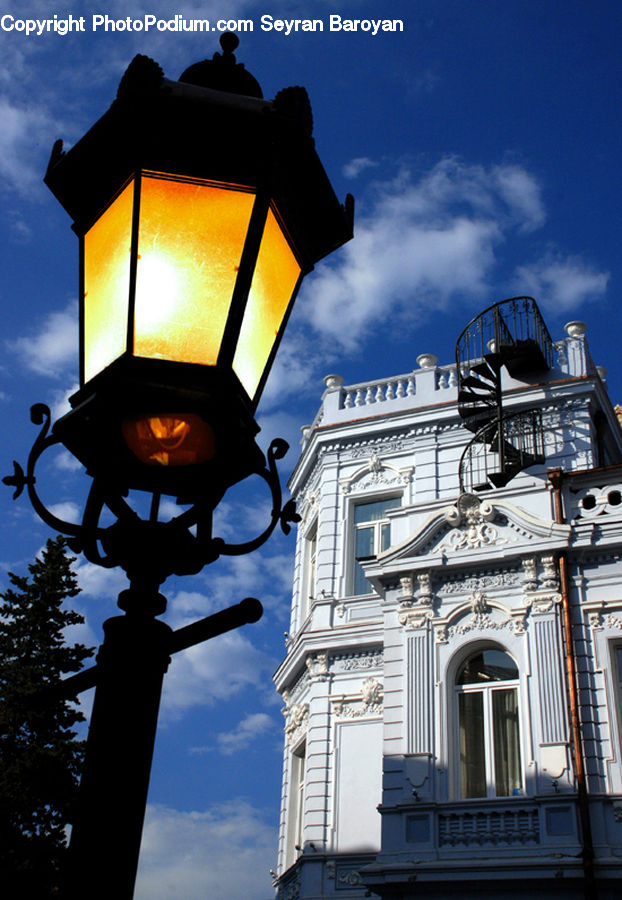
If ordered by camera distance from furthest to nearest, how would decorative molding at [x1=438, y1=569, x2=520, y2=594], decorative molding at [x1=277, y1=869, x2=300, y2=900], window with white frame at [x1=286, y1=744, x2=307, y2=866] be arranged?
1. window with white frame at [x1=286, y1=744, x2=307, y2=866]
2. decorative molding at [x1=277, y1=869, x2=300, y2=900]
3. decorative molding at [x1=438, y1=569, x2=520, y2=594]

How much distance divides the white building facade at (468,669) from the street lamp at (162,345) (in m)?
11.3

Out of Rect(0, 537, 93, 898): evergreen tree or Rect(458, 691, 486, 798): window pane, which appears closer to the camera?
Rect(458, 691, 486, 798): window pane

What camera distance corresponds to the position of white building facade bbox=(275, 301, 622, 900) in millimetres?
12711

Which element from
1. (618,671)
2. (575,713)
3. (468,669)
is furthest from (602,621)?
(468,669)

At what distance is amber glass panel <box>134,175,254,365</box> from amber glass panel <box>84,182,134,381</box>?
0.22 ft

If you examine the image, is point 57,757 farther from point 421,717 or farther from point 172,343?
point 172,343

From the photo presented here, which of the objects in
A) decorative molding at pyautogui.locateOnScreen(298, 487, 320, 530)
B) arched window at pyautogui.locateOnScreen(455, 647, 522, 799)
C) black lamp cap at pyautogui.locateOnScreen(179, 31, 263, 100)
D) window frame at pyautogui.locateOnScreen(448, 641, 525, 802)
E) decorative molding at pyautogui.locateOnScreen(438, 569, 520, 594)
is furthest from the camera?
decorative molding at pyautogui.locateOnScreen(298, 487, 320, 530)

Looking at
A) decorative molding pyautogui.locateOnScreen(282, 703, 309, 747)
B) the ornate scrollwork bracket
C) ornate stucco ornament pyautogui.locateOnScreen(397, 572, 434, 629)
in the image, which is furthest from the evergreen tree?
the ornate scrollwork bracket

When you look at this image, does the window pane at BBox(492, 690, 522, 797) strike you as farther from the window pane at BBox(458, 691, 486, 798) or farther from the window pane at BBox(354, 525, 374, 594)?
the window pane at BBox(354, 525, 374, 594)

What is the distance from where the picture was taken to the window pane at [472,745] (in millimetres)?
13531

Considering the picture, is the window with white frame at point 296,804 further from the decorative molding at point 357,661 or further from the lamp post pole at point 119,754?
the lamp post pole at point 119,754

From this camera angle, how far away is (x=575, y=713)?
13.0 meters

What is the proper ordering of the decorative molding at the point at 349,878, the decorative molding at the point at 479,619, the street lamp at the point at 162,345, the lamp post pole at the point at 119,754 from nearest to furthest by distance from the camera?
the lamp post pole at the point at 119,754 < the street lamp at the point at 162,345 < the decorative molding at the point at 479,619 < the decorative molding at the point at 349,878

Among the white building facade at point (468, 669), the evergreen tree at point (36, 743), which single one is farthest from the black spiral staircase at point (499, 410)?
the evergreen tree at point (36, 743)
